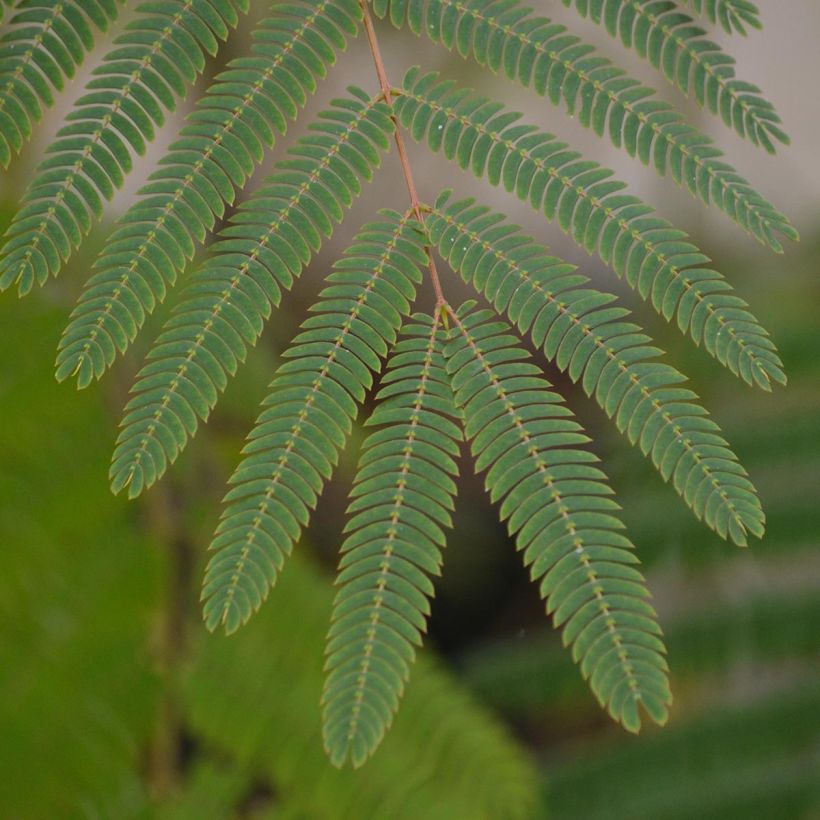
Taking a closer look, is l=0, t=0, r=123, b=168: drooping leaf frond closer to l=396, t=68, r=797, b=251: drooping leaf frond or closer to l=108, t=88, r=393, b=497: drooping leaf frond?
l=108, t=88, r=393, b=497: drooping leaf frond

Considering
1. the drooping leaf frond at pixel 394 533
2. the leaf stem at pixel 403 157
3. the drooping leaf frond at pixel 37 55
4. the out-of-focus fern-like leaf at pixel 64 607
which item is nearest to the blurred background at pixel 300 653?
the out-of-focus fern-like leaf at pixel 64 607

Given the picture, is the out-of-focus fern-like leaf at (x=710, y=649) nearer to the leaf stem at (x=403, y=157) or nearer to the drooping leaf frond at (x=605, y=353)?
the drooping leaf frond at (x=605, y=353)

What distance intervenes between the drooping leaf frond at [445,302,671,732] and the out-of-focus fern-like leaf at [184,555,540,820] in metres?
1.22

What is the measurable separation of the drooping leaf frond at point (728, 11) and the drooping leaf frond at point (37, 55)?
782 millimetres

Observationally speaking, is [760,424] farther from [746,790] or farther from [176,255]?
[176,255]

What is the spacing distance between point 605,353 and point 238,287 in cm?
46

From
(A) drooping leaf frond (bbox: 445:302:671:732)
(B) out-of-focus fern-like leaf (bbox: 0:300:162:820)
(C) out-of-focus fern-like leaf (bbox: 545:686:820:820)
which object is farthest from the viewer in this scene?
(C) out-of-focus fern-like leaf (bbox: 545:686:820:820)

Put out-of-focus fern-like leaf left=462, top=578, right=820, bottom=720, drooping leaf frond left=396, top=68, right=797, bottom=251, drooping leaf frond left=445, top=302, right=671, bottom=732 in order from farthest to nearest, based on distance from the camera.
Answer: out-of-focus fern-like leaf left=462, top=578, right=820, bottom=720 → drooping leaf frond left=396, top=68, right=797, bottom=251 → drooping leaf frond left=445, top=302, right=671, bottom=732

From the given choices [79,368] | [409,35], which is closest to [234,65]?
[79,368]

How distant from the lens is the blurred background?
2.25 meters

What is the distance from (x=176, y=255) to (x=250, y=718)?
1.46 meters

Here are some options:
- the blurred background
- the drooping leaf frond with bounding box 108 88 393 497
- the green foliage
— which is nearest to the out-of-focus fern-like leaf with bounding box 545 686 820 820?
the blurred background

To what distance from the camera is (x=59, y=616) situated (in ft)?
7.66

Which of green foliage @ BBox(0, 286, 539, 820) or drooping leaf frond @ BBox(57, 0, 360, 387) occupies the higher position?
drooping leaf frond @ BBox(57, 0, 360, 387)
